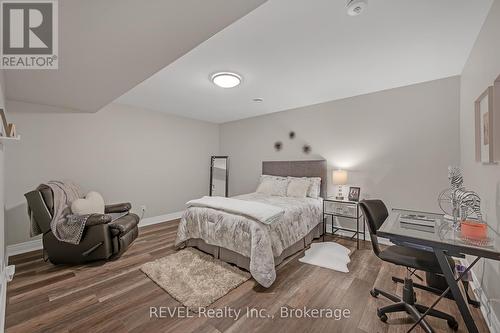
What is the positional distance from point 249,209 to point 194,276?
949mm

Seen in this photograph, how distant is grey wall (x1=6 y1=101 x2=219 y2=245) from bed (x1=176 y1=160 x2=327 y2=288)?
5.89 ft

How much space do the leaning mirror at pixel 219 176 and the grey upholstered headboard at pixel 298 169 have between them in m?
1.21

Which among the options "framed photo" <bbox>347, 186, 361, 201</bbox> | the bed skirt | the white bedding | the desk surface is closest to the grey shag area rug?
the bed skirt

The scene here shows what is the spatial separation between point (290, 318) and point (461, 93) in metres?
3.37

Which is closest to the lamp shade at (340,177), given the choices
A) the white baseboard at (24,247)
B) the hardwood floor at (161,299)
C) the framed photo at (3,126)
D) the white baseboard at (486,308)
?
the hardwood floor at (161,299)

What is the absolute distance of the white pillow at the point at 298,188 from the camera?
12.0 ft

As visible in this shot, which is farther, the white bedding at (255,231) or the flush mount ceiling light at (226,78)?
the flush mount ceiling light at (226,78)

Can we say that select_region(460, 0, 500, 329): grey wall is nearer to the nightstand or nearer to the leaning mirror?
the nightstand

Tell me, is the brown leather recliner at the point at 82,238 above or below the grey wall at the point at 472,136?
below

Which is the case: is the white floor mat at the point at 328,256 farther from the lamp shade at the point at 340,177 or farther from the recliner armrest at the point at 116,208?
the recliner armrest at the point at 116,208

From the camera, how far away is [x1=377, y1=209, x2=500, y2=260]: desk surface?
118 centimetres

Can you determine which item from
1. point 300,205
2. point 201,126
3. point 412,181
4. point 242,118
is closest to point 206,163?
point 201,126

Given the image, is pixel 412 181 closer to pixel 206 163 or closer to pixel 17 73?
pixel 206 163

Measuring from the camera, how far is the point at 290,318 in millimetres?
1692
